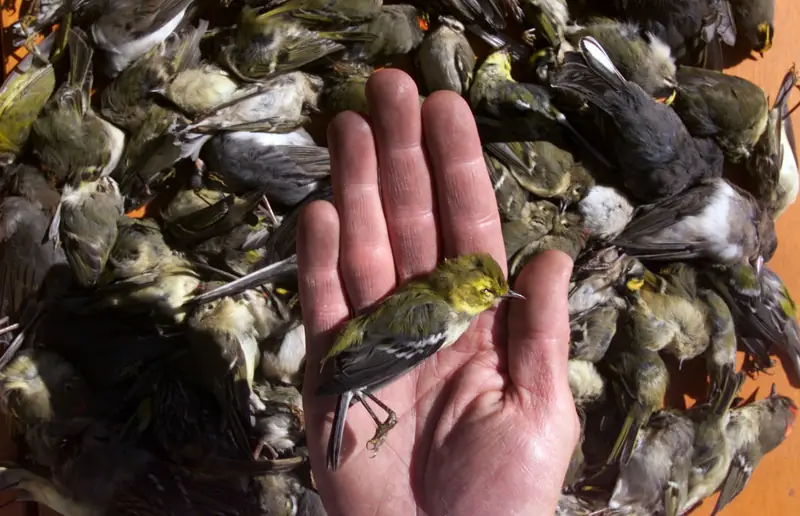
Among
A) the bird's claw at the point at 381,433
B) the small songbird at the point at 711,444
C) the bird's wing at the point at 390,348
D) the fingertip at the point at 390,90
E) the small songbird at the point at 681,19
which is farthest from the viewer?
the small songbird at the point at 711,444

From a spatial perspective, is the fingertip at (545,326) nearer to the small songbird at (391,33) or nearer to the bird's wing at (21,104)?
the small songbird at (391,33)

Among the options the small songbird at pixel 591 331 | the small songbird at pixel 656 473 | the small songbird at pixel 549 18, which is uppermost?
the small songbird at pixel 549 18

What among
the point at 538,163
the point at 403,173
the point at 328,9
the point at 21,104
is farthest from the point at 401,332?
the point at 21,104

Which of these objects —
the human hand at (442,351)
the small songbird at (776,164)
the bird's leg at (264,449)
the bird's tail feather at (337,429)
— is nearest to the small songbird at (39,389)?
the bird's leg at (264,449)

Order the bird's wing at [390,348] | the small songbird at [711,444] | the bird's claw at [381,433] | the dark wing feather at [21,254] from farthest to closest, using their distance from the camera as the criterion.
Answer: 1. the small songbird at [711,444]
2. the dark wing feather at [21,254]
3. the bird's claw at [381,433]
4. the bird's wing at [390,348]

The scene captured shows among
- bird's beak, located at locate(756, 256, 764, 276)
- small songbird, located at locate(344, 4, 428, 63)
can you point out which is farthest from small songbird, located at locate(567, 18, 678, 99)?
bird's beak, located at locate(756, 256, 764, 276)

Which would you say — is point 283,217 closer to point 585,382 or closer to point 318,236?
point 318,236

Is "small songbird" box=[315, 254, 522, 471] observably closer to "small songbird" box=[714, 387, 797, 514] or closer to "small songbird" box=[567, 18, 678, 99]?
"small songbird" box=[567, 18, 678, 99]

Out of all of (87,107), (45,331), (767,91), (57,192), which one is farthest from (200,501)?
(767,91)
